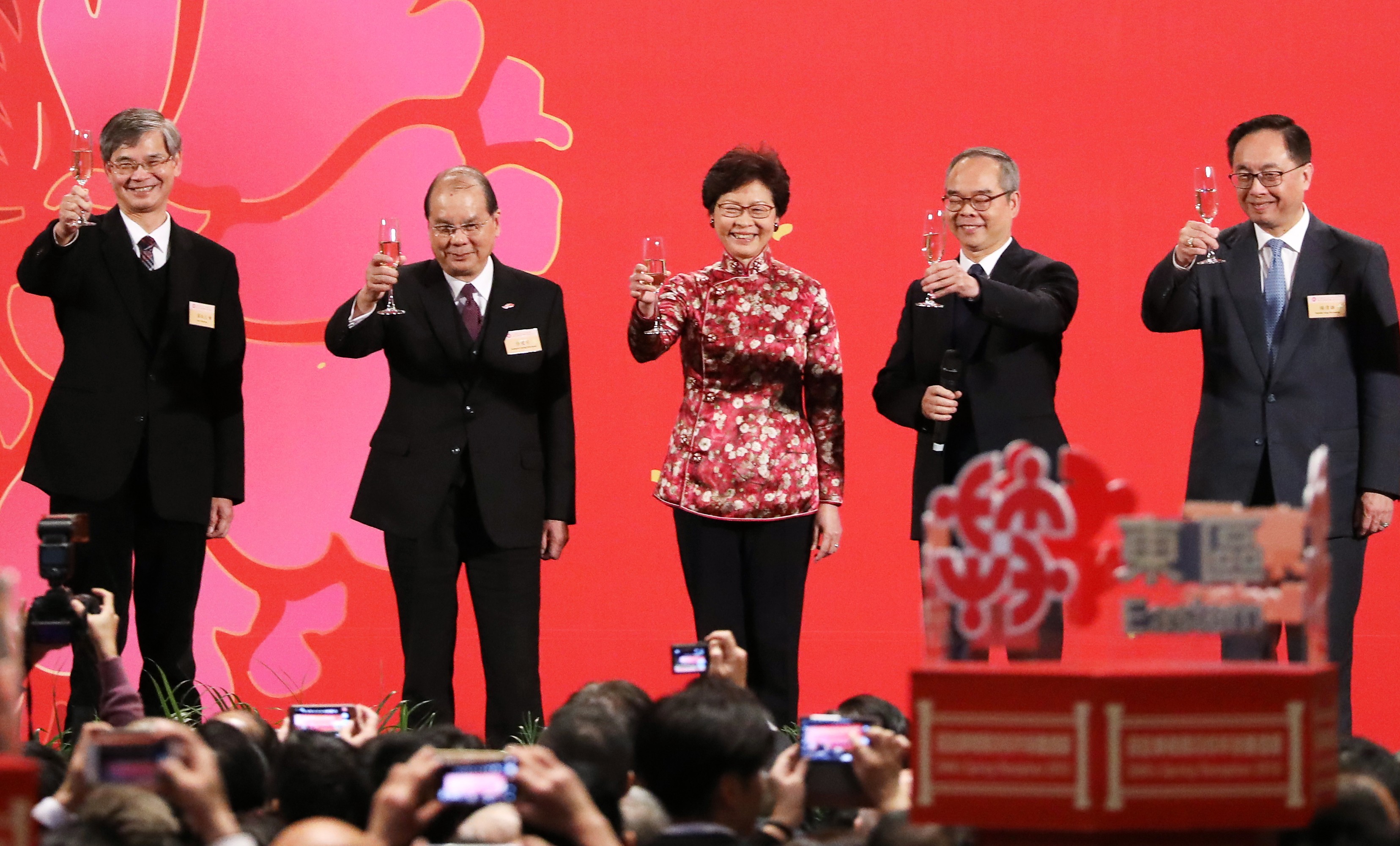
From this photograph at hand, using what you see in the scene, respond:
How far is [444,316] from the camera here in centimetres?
363

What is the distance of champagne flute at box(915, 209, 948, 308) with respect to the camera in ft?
10.9

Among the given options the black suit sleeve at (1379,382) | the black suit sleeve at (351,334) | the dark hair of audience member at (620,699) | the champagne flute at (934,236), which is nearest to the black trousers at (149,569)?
the black suit sleeve at (351,334)

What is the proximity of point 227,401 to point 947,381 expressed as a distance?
168 cm

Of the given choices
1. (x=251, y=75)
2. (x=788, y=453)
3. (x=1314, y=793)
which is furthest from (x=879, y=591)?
(x=1314, y=793)

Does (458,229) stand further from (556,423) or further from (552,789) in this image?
(552,789)

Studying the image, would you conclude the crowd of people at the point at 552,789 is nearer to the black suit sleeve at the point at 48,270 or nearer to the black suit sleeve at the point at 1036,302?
the black suit sleeve at the point at 1036,302

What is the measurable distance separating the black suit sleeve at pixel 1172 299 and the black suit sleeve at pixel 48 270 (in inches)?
94.0

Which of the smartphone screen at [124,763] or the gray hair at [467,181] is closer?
the smartphone screen at [124,763]

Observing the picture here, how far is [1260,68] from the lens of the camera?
460 centimetres

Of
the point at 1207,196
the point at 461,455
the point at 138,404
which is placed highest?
the point at 1207,196

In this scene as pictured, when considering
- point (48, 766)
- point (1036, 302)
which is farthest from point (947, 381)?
point (48, 766)

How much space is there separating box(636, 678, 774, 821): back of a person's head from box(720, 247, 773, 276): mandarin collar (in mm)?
1662

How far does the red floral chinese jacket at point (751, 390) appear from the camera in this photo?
11.6 feet

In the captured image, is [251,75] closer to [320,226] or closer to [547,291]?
[320,226]
